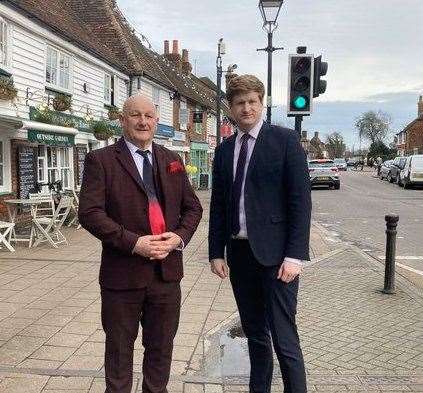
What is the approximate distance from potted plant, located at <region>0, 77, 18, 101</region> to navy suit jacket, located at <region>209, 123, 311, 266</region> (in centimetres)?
825

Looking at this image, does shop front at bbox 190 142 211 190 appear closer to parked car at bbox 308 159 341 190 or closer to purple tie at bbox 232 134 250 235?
parked car at bbox 308 159 341 190

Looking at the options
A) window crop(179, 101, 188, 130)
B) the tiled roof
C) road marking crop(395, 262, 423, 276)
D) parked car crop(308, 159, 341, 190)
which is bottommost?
road marking crop(395, 262, 423, 276)

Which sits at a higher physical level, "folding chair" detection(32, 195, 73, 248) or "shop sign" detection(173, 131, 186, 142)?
"shop sign" detection(173, 131, 186, 142)

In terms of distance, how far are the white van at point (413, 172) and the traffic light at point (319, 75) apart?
22.6m

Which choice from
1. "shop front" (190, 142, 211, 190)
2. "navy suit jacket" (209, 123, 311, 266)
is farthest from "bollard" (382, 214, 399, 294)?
"shop front" (190, 142, 211, 190)

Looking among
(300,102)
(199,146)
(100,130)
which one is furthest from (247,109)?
(199,146)

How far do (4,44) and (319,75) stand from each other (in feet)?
25.5

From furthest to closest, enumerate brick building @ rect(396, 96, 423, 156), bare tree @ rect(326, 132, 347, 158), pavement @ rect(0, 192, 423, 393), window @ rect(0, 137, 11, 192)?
bare tree @ rect(326, 132, 347, 158)
brick building @ rect(396, 96, 423, 156)
window @ rect(0, 137, 11, 192)
pavement @ rect(0, 192, 423, 393)

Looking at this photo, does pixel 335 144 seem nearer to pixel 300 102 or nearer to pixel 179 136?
pixel 179 136

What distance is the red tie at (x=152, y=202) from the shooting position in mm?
2719

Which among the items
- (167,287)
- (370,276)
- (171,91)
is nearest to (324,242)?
(370,276)

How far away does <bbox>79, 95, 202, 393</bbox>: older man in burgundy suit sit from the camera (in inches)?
104

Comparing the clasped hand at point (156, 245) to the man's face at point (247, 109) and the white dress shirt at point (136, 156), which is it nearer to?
the white dress shirt at point (136, 156)

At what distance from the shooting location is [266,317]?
3127 millimetres
